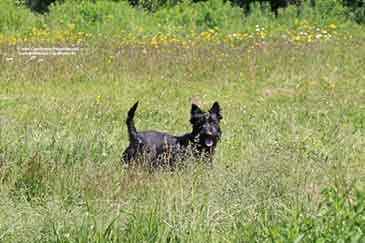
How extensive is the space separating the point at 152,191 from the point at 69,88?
6784mm

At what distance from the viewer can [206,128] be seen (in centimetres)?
683

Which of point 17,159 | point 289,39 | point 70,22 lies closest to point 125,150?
point 17,159

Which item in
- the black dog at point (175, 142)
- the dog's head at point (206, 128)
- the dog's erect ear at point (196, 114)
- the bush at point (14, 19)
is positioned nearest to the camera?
the black dog at point (175, 142)

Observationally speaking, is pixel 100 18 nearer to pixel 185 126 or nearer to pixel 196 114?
pixel 185 126

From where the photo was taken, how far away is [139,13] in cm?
2058

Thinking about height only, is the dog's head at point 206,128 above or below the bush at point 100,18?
above

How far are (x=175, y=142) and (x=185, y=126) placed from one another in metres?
2.05

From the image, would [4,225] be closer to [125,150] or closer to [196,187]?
[196,187]

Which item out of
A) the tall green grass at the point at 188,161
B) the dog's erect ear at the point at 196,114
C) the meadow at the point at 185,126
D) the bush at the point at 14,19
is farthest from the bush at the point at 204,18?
the dog's erect ear at the point at 196,114

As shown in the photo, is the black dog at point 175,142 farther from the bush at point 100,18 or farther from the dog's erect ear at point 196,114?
the bush at point 100,18

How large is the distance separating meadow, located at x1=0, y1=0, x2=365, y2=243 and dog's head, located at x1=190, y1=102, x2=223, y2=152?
206mm

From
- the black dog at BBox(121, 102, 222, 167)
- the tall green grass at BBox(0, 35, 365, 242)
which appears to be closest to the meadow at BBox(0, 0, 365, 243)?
the tall green grass at BBox(0, 35, 365, 242)

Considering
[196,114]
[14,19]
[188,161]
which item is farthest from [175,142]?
[14,19]

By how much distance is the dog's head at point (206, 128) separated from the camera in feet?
22.3
